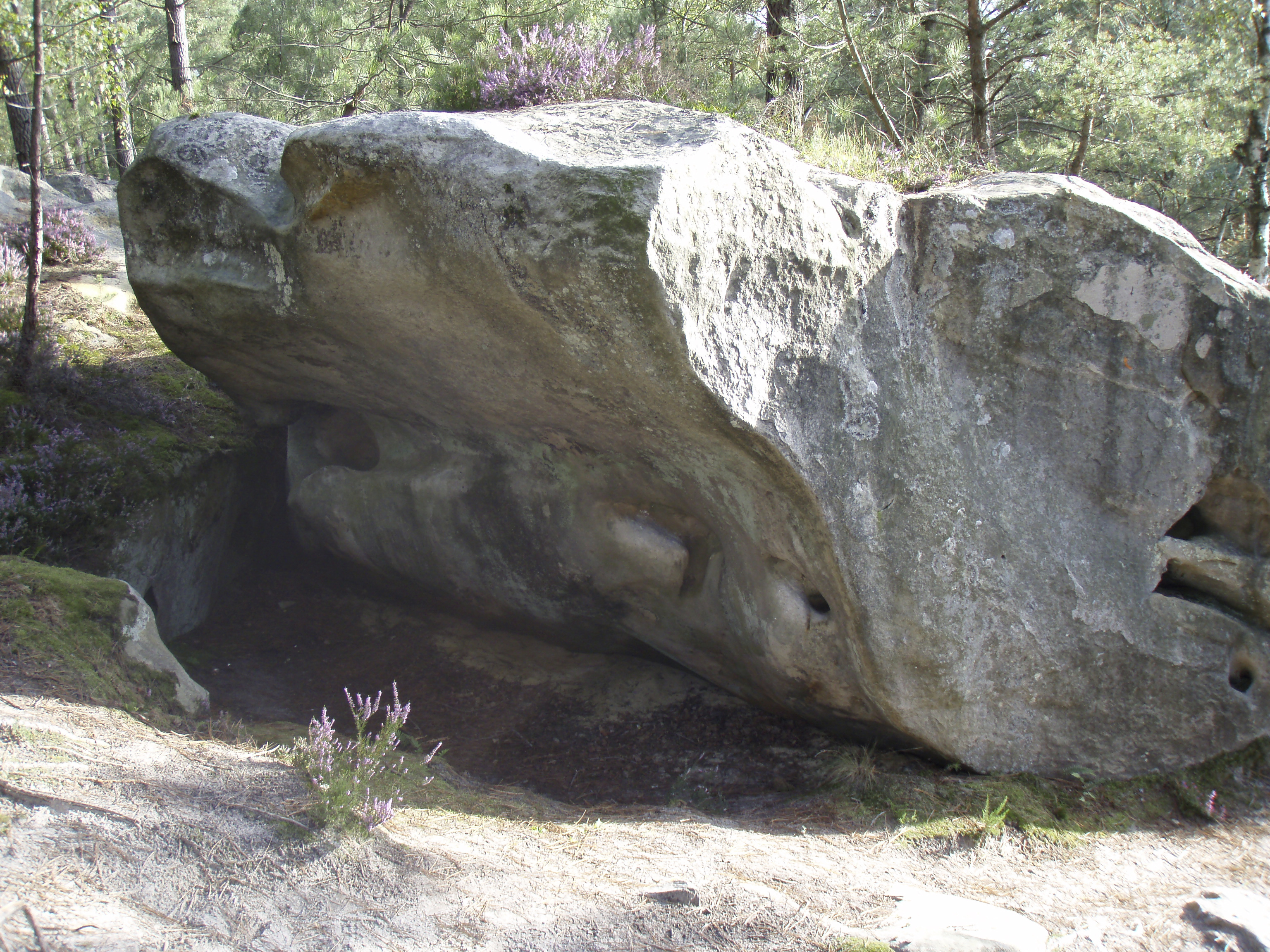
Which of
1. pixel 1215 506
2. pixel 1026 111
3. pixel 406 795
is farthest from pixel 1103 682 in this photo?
pixel 1026 111

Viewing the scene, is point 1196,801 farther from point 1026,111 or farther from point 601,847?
point 1026,111

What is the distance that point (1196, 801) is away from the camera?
4.42 meters

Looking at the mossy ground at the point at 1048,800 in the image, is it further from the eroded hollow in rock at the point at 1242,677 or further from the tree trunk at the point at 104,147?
A: the tree trunk at the point at 104,147

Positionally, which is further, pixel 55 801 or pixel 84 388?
pixel 84 388

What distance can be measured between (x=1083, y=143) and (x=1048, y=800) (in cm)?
698

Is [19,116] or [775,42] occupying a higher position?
[775,42]

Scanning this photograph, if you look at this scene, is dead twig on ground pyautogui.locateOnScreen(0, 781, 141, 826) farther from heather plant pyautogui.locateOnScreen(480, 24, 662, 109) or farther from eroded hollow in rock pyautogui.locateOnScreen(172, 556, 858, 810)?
heather plant pyautogui.locateOnScreen(480, 24, 662, 109)

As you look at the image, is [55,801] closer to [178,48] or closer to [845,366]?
[845,366]

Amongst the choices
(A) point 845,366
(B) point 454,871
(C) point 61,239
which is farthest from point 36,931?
(C) point 61,239

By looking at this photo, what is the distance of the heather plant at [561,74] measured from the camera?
7406 millimetres

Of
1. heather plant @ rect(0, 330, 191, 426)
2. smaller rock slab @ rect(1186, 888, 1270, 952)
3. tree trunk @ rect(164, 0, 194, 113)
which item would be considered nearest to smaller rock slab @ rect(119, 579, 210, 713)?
heather plant @ rect(0, 330, 191, 426)

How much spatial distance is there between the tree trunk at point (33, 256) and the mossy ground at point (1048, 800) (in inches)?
243

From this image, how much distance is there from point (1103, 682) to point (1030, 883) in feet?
4.22

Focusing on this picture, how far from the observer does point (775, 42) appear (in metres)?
8.98
